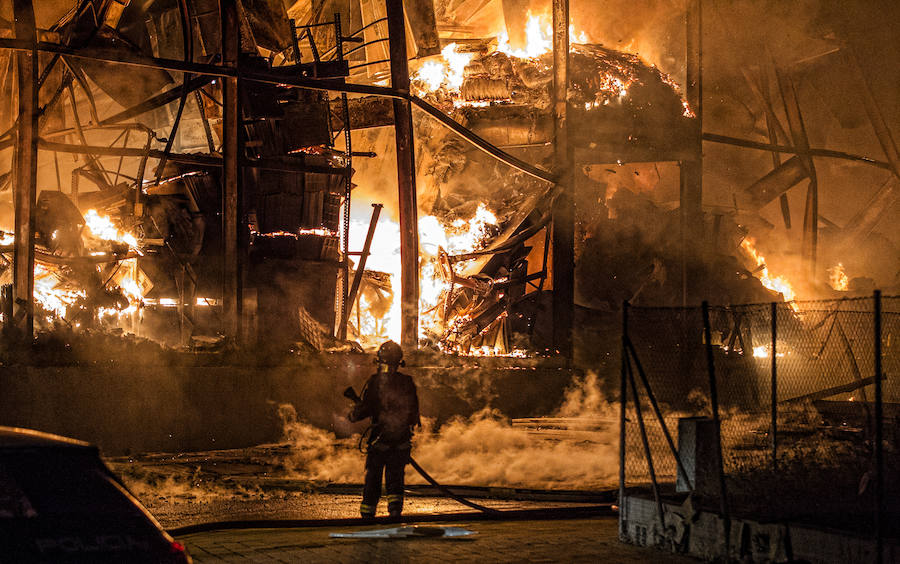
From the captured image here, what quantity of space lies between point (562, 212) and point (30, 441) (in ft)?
49.4

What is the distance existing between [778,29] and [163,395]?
741 inches

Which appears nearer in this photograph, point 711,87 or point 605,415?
point 605,415

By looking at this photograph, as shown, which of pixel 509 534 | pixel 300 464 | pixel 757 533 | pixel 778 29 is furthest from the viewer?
pixel 778 29

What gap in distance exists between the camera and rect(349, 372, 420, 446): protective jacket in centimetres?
892

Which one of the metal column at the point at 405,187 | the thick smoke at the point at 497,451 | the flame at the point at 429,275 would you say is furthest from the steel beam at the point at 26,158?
the flame at the point at 429,275

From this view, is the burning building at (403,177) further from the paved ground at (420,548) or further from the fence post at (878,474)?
the fence post at (878,474)

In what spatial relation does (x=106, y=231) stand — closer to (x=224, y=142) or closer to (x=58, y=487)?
(x=224, y=142)

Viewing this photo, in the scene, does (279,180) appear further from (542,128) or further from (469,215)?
(542,128)

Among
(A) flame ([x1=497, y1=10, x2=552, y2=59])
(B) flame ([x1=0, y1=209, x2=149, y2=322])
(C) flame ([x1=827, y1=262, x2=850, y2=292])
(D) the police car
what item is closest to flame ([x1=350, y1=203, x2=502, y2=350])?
(A) flame ([x1=497, y1=10, x2=552, y2=59])

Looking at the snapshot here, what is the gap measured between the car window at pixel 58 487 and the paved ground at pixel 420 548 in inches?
131

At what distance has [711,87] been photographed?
960 inches

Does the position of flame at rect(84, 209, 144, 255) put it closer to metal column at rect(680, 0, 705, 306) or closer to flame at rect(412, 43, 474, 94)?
flame at rect(412, 43, 474, 94)

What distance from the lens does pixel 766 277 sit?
902 inches

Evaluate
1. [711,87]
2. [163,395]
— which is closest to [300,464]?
[163,395]
